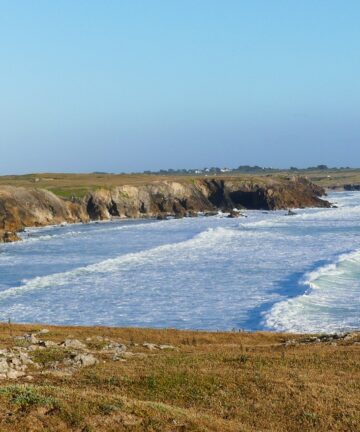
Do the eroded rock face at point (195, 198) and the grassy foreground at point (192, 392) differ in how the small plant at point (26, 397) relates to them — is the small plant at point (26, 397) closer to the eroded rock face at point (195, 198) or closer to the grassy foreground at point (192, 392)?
the grassy foreground at point (192, 392)

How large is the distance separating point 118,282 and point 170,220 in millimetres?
62522

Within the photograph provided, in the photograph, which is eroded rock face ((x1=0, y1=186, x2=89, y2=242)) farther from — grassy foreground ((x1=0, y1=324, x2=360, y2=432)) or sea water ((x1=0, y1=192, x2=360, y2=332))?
grassy foreground ((x1=0, y1=324, x2=360, y2=432))

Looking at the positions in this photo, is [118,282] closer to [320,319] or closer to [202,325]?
[202,325]

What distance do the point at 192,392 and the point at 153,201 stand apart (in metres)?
110

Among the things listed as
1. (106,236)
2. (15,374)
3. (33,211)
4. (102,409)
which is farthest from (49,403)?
(33,211)

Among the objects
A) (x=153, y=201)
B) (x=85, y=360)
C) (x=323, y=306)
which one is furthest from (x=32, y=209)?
(x=85, y=360)

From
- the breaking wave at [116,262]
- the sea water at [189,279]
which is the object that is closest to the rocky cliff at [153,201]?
the sea water at [189,279]

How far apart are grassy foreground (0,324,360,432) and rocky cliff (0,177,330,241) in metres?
63.1

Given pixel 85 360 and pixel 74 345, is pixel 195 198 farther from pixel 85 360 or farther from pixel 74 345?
pixel 85 360

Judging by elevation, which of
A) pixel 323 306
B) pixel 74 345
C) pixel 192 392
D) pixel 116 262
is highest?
pixel 192 392

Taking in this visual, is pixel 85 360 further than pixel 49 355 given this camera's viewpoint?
No

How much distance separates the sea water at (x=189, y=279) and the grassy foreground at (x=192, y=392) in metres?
13.4

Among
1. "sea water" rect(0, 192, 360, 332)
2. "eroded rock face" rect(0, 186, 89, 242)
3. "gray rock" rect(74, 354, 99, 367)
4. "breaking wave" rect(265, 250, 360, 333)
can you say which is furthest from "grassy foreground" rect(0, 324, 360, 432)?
"eroded rock face" rect(0, 186, 89, 242)

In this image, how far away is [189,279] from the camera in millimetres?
49781
